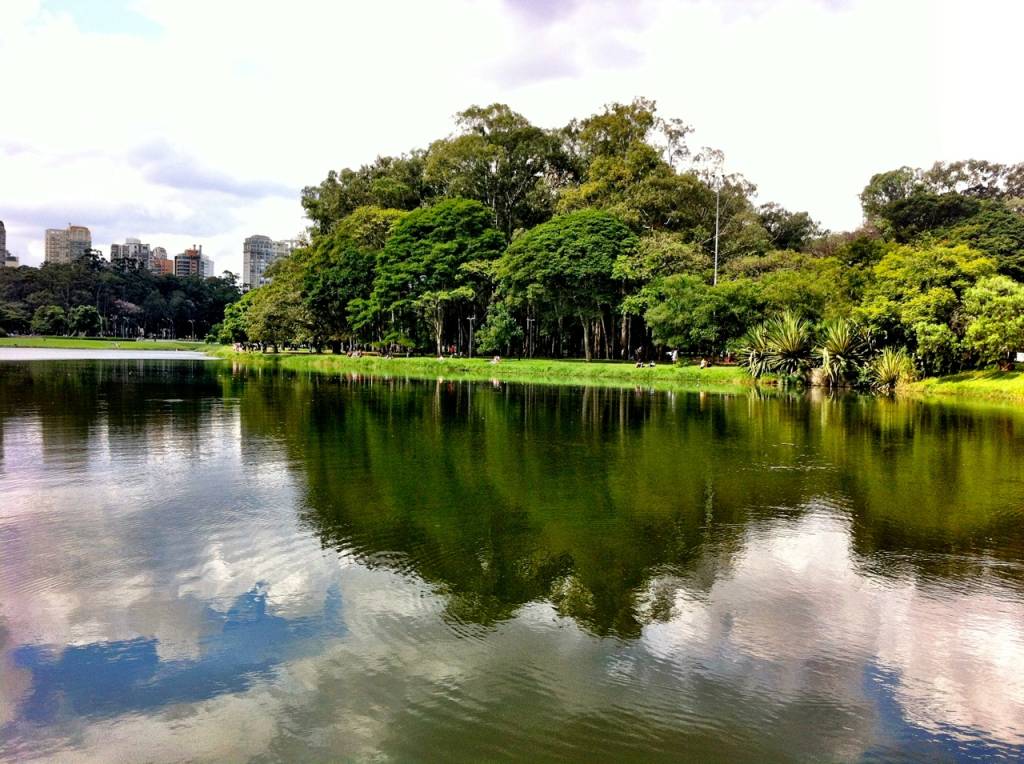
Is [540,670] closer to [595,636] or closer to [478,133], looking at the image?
[595,636]

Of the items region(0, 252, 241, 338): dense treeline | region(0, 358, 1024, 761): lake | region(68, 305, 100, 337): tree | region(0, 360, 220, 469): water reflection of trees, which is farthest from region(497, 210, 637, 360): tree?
region(0, 252, 241, 338): dense treeline

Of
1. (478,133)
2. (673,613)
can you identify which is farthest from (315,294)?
(673,613)

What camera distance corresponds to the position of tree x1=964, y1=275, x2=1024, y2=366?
110 ft

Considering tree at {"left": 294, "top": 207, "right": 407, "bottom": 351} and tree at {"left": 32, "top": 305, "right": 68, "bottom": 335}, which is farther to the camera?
tree at {"left": 32, "top": 305, "right": 68, "bottom": 335}

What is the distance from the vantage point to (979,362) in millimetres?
36656

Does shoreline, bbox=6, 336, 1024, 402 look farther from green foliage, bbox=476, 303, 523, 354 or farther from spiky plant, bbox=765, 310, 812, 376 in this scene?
green foliage, bbox=476, 303, 523, 354

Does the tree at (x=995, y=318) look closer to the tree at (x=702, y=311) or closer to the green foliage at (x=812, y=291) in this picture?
the green foliage at (x=812, y=291)

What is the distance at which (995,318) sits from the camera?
33969 millimetres

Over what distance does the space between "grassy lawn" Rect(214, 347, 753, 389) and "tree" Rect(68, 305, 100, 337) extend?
225 feet

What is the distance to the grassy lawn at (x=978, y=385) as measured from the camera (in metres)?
33.2

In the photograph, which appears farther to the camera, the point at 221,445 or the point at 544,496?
the point at 221,445

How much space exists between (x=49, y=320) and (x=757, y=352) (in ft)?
359

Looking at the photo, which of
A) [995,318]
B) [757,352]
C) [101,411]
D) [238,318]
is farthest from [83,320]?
[995,318]

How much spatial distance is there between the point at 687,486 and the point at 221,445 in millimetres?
10112
